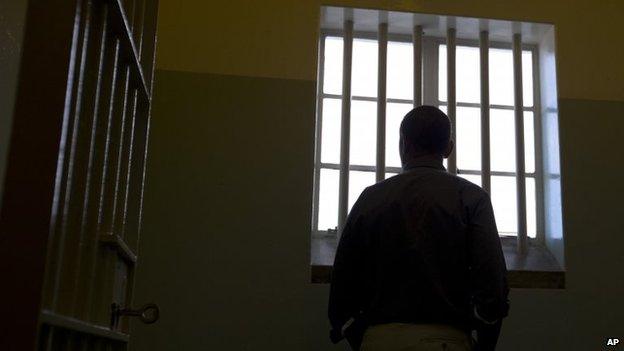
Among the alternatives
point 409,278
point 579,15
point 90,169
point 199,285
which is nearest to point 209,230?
point 199,285

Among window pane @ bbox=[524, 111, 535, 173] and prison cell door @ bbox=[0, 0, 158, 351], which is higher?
window pane @ bbox=[524, 111, 535, 173]

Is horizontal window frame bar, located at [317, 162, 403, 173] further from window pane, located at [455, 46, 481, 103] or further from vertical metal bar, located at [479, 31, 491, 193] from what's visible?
window pane, located at [455, 46, 481, 103]

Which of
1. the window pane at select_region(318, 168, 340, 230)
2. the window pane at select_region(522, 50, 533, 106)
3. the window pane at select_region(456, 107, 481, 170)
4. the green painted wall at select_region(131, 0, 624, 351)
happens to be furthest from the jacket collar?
the window pane at select_region(522, 50, 533, 106)

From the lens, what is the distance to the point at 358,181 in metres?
3.37

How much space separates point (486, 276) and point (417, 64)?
5.56ft

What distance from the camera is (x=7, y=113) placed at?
0.94 meters

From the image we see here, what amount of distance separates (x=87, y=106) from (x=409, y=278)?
100cm

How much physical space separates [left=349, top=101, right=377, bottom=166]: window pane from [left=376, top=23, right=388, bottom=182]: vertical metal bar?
114 mm

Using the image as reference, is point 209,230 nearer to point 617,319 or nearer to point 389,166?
point 389,166

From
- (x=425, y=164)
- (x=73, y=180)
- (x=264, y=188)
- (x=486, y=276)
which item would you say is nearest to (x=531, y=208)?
(x=264, y=188)

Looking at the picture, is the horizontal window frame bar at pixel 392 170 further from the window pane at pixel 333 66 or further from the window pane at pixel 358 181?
the window pane at pixel 333 66

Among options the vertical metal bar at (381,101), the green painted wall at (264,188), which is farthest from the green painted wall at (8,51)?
the vertical metal bar at (381,101)

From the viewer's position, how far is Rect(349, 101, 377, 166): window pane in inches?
134

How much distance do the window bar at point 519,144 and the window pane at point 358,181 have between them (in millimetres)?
668
